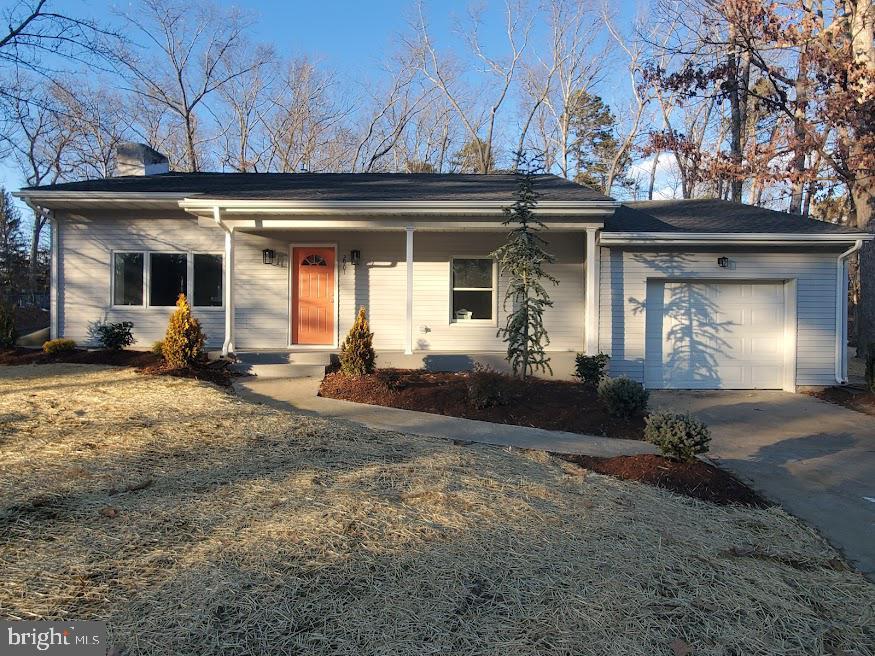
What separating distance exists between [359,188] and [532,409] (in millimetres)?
6468

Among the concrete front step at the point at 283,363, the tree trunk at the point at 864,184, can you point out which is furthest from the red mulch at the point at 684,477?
the tree trunk at the point at 864,184

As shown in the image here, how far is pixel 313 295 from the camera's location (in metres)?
11.4

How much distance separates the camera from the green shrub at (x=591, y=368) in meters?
9.40

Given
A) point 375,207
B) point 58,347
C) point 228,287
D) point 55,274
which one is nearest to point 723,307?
point 375,207

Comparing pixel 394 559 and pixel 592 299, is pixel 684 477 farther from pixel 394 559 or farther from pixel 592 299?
pixel 592 299

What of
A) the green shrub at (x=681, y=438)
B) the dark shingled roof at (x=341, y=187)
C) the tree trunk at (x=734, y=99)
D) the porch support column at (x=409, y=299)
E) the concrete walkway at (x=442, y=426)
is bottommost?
the concrete walkway at (x=442, y=426)

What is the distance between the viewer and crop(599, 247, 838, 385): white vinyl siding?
393 inches

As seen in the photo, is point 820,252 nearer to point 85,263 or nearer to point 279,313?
point 279,313

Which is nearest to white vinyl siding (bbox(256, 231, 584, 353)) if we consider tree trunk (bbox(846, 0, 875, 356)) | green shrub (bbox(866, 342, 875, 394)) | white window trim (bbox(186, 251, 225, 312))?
white window trim (bbox(186, 251, 225, 312))

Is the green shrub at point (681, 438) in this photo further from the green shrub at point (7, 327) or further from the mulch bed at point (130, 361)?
the green shrub at point (7, 327)

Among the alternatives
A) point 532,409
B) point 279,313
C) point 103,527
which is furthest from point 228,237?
point 103,527

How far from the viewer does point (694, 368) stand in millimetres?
10211

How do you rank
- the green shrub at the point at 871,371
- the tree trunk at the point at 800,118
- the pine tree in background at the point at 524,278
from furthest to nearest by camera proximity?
the tree trunk at the point at 800,118
the green shrub at the point at 871,371
the pine tree in background at the point at 524,278

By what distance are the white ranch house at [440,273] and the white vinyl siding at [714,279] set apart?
3 centimetres
